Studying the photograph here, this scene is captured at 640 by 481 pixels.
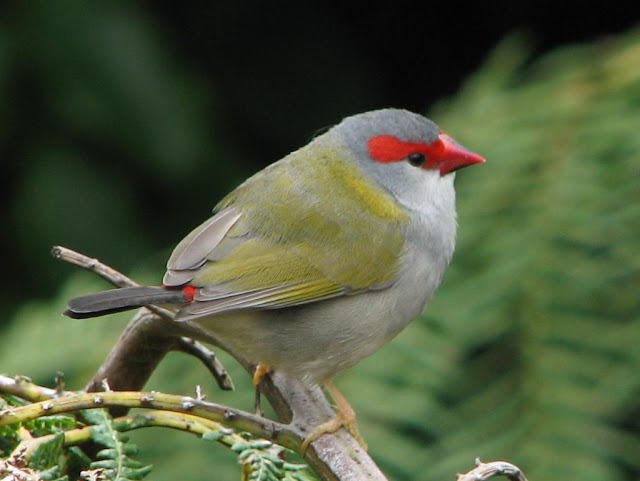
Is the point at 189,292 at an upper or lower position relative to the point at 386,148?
lower

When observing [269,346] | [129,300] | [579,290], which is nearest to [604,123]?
[579,290]

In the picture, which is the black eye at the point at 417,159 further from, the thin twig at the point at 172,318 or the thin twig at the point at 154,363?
the thin twig at the point at 172,318

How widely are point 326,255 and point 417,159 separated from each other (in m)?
0.50

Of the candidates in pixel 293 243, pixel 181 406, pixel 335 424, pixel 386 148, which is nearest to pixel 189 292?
pixel 293 243

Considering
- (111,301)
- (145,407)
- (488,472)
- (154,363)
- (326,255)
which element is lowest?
(488,472)

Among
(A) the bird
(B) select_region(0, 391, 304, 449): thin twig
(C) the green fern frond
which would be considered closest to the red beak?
(A) the bird

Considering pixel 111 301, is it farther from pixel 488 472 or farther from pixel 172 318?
pixel 488 472

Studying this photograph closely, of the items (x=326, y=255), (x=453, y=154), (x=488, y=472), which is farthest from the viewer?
(x=453, y=154)

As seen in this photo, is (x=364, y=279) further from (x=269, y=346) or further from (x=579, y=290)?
(x=579, y=290)

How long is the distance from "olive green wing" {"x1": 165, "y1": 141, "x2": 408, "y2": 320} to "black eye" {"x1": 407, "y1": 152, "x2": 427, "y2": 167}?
14 cm

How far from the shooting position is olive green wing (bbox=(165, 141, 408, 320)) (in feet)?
7.20

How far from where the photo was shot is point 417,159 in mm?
2680

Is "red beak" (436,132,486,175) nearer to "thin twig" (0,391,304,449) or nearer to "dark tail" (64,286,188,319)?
"dark tail" (64,286,188,319)

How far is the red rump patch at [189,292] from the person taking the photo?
207 centimetres
